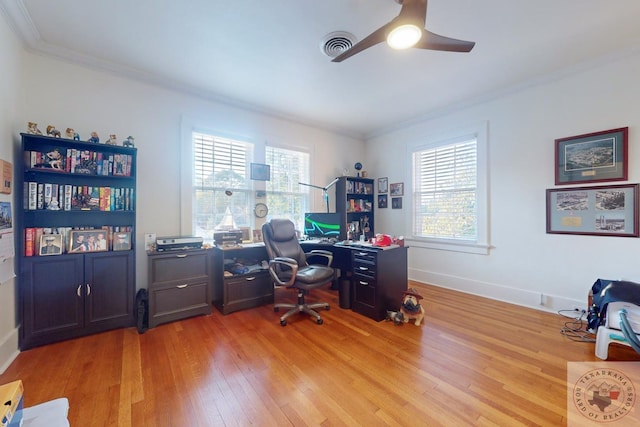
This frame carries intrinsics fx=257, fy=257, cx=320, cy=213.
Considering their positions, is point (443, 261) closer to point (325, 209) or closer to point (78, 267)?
point (325, 209)

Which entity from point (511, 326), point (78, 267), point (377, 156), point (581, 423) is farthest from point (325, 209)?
point (581, 423)

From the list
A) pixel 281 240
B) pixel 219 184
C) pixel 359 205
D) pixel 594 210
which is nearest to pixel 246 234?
pixel 281 240

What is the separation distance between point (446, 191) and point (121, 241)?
4.07 m

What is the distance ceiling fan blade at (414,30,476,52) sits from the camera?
5.50ft

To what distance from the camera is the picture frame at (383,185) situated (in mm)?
4605

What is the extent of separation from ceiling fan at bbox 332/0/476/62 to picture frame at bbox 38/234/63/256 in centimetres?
294

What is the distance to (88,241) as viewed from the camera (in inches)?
92.9

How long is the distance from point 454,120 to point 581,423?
342 cm

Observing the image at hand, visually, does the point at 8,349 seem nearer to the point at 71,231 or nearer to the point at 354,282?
the point at 71,231

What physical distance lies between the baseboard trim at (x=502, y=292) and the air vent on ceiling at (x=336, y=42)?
328 centimetres

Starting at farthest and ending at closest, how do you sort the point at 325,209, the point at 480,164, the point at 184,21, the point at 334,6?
the point at 325,209 < the point at 480,164 < the point at 184,21 < the point at 334,6

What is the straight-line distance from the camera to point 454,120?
145 inches

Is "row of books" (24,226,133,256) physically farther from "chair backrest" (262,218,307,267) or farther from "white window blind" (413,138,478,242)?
"white window blind" (413,138,478,242)

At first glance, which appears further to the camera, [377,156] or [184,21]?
[377,156]
